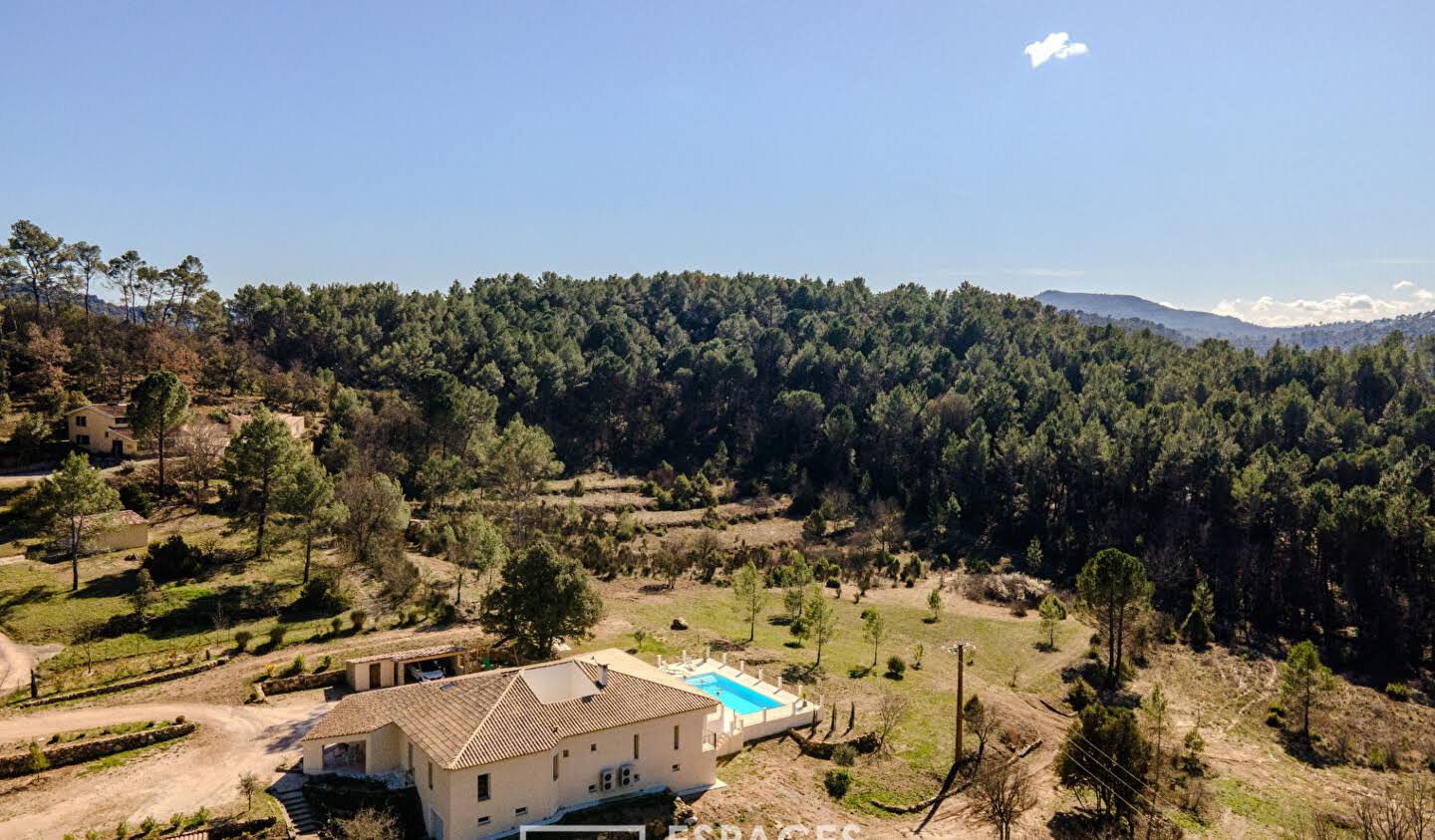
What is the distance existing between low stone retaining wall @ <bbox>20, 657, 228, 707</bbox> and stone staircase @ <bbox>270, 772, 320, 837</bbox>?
9463 millimetres

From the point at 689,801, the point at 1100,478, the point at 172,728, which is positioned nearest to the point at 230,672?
the point at 172,728

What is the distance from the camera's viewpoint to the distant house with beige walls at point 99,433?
51669 millimetres

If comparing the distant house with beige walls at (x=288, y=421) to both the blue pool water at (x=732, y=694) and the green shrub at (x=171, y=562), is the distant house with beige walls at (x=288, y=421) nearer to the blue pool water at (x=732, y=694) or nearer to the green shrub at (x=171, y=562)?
the green shrub at (x=171, y=562)

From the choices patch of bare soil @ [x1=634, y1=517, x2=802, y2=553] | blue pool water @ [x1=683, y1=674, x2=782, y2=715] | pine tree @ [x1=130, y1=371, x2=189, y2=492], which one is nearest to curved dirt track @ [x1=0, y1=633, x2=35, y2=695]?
pine tree @ [x1=130, y1=371, x2=189, y2=492]

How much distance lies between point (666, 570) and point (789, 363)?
47191mm

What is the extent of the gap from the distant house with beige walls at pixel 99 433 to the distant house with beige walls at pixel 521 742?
122 ft

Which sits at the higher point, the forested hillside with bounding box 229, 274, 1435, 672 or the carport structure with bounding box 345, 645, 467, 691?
the forested hillside with bounding box 229, 274, 1435, 672

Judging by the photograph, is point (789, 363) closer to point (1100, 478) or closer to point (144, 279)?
point (1100, 478)

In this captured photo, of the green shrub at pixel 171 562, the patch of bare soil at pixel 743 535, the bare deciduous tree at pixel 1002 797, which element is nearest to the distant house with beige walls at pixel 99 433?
the green shrub at pixel 171 562

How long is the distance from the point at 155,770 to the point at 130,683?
23.2 ft

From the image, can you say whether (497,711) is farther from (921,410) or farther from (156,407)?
(921,410)

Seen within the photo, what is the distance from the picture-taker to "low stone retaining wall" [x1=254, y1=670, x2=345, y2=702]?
93.9 feet

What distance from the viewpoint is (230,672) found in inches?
1184

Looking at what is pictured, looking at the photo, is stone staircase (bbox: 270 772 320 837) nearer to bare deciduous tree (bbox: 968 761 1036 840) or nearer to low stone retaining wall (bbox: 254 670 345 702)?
low stone retaining wall (bbox: 254 670 345 702)
